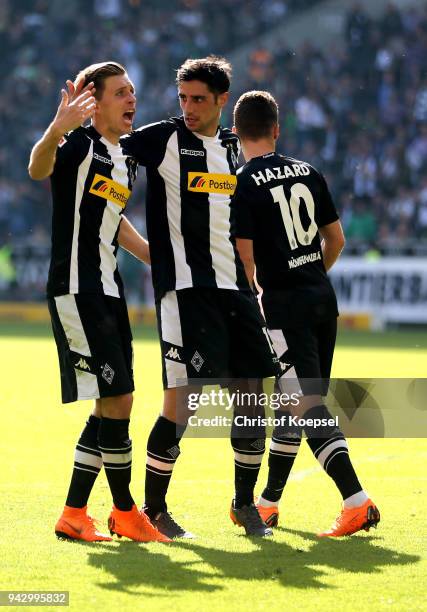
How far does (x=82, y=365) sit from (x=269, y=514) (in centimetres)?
126

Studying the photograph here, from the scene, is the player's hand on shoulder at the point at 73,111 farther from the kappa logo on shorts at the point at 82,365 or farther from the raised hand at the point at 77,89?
the kappa logo on shorts at the point at 82,365

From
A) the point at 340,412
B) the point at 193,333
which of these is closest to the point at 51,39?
the point at 340,412

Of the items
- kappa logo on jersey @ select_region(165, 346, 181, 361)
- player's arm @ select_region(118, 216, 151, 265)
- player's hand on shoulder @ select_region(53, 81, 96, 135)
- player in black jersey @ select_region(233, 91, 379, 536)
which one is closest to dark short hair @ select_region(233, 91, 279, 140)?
player in black jersey @ select_region(233, 91, 379, 536)

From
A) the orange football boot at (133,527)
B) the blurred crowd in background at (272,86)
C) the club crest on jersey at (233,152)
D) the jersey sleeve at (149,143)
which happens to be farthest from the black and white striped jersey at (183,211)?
the blurred crowd in background at (272,86)

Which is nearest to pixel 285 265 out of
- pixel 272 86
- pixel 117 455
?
pixel 117 455

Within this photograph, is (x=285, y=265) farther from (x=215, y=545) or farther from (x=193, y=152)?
(x=215, y=545)

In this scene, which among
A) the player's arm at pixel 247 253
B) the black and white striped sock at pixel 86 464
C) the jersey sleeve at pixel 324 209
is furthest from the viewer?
the jersey sleeve at pixel 324 209

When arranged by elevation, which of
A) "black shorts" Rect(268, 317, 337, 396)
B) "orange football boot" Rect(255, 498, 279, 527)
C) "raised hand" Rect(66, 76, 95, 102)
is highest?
"raised hand" Rect(66, 76, 95, 102)

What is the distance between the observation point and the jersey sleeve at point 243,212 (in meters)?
5.73

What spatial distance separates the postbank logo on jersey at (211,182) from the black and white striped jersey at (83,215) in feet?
1.18

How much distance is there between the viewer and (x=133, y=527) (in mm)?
5414

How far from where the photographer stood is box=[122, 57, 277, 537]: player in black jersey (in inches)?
218

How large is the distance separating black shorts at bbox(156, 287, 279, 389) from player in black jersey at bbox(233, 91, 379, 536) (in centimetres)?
20

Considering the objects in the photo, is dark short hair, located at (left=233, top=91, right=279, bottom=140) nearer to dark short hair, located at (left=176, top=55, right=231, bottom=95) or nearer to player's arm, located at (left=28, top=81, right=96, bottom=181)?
dark short hair, located at (left=176, top=55, right=231, bottom=95)
